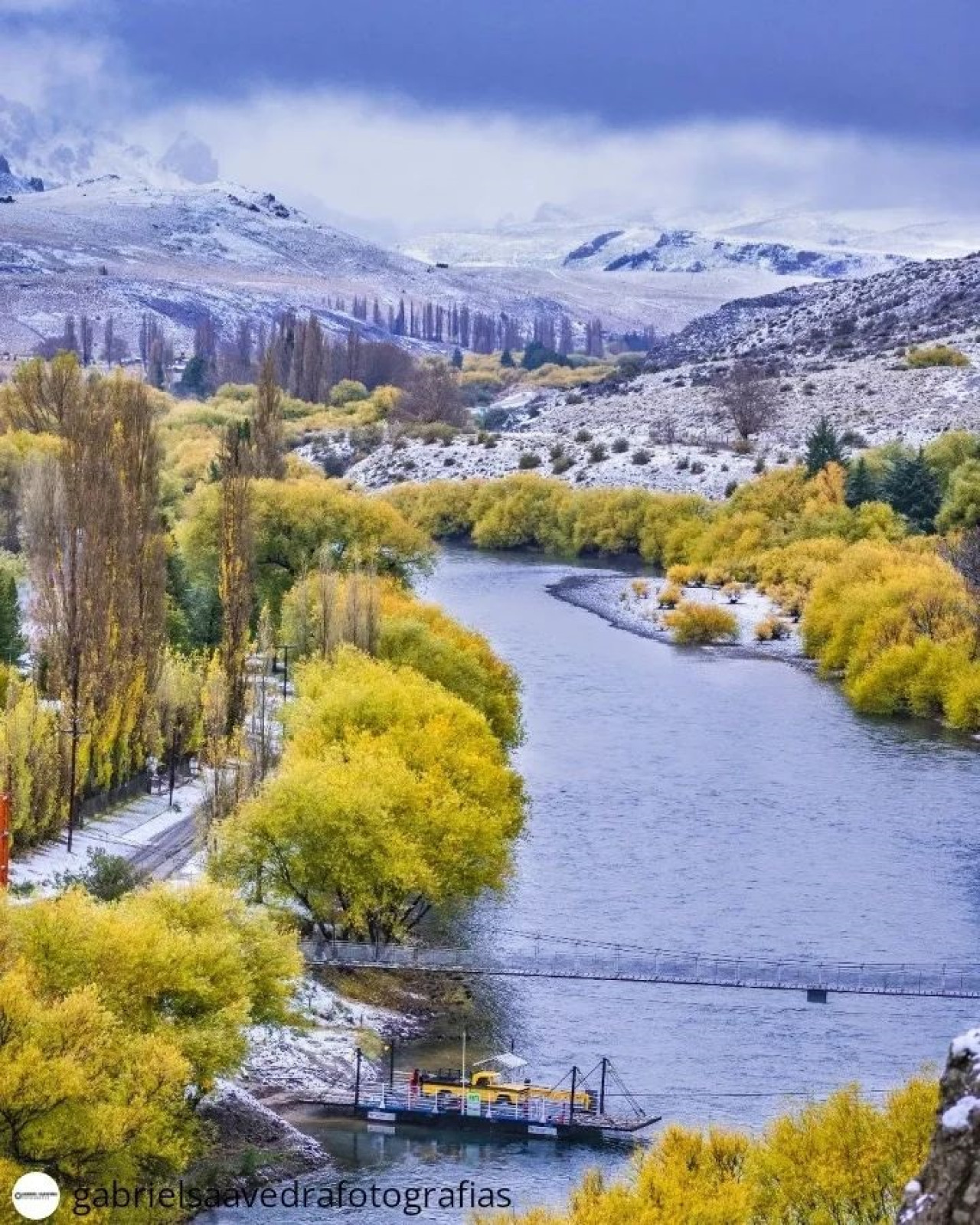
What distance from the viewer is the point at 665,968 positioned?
38.3m

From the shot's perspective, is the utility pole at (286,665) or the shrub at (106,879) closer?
A: the shrub at (106,879)

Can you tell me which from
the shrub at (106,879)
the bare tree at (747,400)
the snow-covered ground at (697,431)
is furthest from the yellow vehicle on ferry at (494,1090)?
the bare tree at (747,400)

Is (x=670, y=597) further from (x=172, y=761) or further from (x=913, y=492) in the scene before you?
(x=172, y=761)

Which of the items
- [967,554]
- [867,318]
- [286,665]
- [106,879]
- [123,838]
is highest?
[867,318]

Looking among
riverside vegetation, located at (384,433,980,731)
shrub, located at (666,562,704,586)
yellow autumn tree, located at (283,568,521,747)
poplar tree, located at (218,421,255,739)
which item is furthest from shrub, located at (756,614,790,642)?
poplar tree, located at (218,421,255,739)

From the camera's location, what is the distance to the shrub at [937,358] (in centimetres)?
13575

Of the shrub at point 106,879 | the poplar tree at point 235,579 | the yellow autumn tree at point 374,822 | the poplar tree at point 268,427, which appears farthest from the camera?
the poplar tree at point 268,427

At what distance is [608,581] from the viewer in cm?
10388

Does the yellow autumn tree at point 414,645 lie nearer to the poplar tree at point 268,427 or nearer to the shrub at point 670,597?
the poplar tree at point 268,427

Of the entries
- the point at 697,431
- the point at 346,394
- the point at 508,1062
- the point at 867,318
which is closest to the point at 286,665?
the point at 508,1062

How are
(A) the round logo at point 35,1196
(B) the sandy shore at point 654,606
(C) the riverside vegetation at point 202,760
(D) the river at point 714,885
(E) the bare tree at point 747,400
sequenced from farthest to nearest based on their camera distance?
1. (E) the bare tree at point 747,400
2. (B) the sandy shore at point 654,606
3. (D) the river at point 714,885
4. (C) the riverside vegetation at point 202,760
5. (A) the round logo at point 35,1196

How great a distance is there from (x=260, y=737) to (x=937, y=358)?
3798 inches

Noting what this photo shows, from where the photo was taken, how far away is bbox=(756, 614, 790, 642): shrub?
279 ft

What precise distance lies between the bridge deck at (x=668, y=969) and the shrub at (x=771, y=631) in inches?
1804
